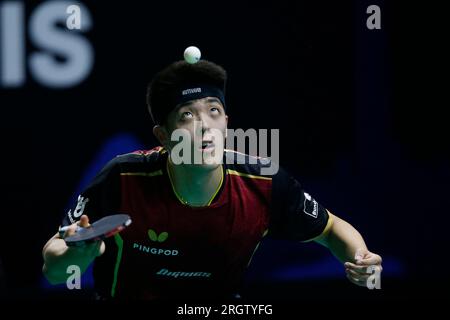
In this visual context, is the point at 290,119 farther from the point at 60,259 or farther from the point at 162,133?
the point at 60,259

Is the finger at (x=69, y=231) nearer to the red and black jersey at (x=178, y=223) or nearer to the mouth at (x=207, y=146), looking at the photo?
the red and black jersey at (x=178, y=223)

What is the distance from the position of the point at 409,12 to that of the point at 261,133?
3.59ft

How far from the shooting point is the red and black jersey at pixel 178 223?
405cm

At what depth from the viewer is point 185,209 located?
406 cm

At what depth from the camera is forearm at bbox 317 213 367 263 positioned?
406cm

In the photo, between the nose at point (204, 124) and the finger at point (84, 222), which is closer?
the finger at point (84, 222)

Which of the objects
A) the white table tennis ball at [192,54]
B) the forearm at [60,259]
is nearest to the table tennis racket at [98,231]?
the forearm at [60,259]

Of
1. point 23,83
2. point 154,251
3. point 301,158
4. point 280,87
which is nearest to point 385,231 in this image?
point 301,158

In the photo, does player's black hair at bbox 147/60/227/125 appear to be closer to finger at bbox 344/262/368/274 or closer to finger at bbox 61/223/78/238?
finger at bbox 61/223/78/238

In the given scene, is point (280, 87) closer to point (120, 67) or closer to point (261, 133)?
point (261, 133)

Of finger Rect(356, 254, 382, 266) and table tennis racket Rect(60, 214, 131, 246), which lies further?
finger Rect(356, 254, 382, 266)

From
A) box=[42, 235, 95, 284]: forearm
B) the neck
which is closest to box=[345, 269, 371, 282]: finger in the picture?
the neck

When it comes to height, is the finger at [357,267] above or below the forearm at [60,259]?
below
